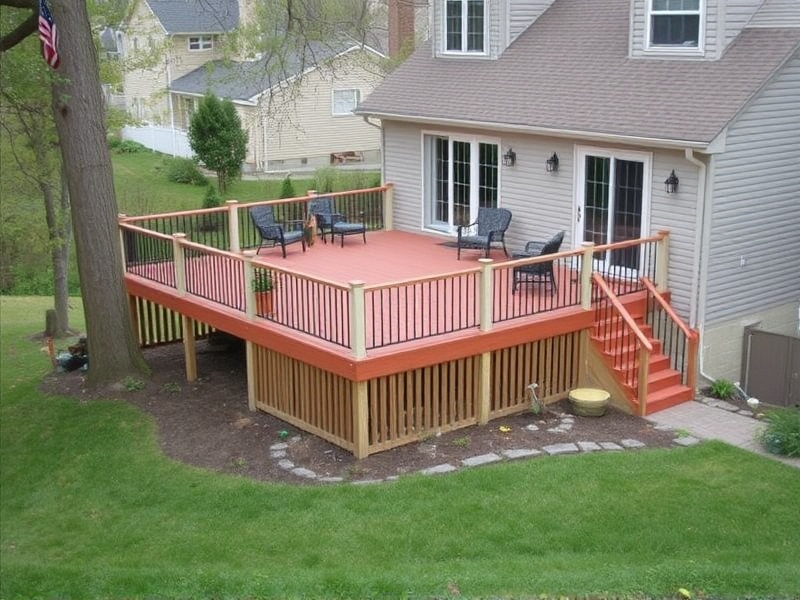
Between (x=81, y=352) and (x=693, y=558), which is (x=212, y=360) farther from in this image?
(x=693, y=558)

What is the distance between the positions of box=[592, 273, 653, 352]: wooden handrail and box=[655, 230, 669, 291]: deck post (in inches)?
32.4

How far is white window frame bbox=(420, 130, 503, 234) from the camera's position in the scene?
1529 centimetres

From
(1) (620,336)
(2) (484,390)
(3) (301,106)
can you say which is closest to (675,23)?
(1) (620,336)

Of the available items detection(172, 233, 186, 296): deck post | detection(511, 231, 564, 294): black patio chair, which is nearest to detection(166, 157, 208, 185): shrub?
detection(172, 233, 186, 296): deck post

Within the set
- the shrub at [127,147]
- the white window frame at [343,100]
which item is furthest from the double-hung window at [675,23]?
the shrub at [127,147]

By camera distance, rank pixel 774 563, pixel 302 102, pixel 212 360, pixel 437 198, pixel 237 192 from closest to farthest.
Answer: pixel 774 563 → pixel 212 360 → pixel 437 198 → pixel 237 192 → pixel 302 102

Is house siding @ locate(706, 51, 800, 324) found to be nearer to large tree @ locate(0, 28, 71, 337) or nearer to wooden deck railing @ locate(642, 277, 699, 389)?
wooden deck railing @ locate(642, 277, 699, 389)

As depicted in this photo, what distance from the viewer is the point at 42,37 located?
12336mm

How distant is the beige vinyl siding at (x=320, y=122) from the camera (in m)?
35.3

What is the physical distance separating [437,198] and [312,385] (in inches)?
245

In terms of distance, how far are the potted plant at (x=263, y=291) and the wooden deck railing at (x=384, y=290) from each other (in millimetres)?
49

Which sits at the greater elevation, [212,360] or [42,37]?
[42,37]

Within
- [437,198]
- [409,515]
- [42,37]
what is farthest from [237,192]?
[409,515]

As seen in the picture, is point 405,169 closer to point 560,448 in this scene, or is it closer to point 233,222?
point 233,222
